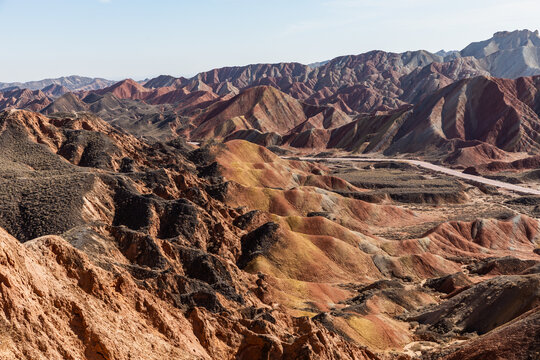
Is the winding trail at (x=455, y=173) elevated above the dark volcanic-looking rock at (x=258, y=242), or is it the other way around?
the dark volcanic-looking rock at (x=258, y=242)

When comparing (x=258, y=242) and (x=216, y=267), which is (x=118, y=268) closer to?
(x=216, y=267)

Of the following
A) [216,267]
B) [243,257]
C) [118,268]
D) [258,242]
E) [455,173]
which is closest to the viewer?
[118,268]

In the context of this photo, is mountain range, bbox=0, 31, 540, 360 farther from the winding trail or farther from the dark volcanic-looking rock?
the winding trail

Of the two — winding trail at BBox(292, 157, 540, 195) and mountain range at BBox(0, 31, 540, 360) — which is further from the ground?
mountain range at BBox(0, 31, 540, 360)

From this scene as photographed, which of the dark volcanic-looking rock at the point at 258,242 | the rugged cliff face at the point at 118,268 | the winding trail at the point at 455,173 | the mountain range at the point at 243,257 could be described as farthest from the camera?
the winding trail at the point at 455,173

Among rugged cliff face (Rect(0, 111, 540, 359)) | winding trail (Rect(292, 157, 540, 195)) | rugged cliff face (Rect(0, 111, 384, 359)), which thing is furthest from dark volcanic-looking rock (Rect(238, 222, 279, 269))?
winding trail (Rect(292, 157, 540, 195))

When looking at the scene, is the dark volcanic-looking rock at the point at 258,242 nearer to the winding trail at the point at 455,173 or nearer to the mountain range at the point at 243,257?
the mountain range at the point at 243,257

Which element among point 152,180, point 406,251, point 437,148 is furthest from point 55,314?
point 437,148

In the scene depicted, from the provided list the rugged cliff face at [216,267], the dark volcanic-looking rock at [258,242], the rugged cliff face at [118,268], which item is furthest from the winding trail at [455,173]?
the dark volcanic-looking rock at [258,242]

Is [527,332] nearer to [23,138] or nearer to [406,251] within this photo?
[406,251]

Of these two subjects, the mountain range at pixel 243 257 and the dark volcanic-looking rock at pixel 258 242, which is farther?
the dark volcanic-looking rock at pixel 258 242

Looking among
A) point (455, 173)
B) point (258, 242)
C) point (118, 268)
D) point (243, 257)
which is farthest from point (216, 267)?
point (455, 173)
